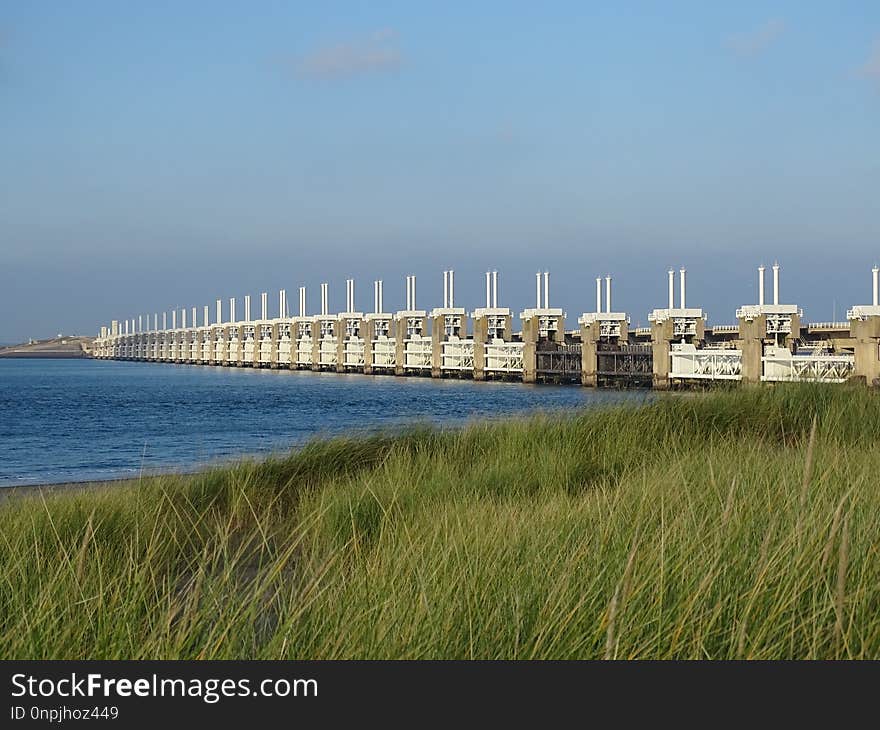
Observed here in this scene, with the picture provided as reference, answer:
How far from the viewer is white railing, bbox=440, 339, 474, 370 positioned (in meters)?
74.1

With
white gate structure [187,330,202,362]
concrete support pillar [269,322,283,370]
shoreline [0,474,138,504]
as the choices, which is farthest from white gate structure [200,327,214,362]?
shoreline [0,474,138,504]

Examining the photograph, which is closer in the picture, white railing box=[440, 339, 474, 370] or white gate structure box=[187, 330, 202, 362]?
white railing box=[440, 339, 474, 370]

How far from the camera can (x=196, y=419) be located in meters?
36.0

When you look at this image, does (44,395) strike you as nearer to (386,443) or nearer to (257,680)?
(386,443)

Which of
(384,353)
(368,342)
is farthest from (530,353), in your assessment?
(368,342)

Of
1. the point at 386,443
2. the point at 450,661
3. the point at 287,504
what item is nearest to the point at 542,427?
the point at 386,443

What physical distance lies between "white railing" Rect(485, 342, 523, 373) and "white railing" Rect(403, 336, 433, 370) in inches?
344

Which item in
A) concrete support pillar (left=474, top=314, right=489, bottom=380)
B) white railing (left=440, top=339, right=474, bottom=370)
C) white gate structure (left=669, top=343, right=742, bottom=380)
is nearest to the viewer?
white gate structure (left=669, top=343, right=742, bottom=380)

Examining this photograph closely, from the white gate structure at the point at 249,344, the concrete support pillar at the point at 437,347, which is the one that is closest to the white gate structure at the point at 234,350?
the white gate structure at the point at 249,344

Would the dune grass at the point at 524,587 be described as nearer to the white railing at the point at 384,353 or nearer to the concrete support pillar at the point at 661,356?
the concrete support pillar at the point at 661,356

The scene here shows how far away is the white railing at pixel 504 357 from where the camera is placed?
224ft

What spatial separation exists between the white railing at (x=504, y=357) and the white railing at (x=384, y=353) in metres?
15.3

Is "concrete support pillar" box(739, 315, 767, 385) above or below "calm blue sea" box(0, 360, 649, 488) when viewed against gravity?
above

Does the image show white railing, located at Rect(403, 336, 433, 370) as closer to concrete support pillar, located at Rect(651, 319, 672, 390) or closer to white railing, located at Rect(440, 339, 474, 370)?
white railing, located at Rect(440, 339, 474, 370)
